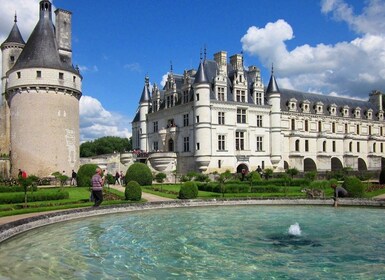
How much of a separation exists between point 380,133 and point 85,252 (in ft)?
202

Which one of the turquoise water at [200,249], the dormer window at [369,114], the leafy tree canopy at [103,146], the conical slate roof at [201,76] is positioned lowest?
the turquoise water at [200,249]

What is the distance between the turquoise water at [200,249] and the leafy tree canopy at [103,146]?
3024 inches

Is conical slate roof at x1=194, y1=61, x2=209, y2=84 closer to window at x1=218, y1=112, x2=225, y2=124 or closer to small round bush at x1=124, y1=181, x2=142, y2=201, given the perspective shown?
window at x1=218, y1=112, x2=225, y2=124

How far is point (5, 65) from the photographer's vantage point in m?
41.4

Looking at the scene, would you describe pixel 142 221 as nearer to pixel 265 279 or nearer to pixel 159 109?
pixel 265 279

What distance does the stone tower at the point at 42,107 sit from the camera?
33.5 metres

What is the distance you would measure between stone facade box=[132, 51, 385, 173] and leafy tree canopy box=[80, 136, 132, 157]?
36091 millimetres

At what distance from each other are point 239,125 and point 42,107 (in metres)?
21.5

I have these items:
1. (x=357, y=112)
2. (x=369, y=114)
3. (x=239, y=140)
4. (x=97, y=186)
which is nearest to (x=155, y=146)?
(x=239, y=140)

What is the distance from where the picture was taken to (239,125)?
45188 millimetres

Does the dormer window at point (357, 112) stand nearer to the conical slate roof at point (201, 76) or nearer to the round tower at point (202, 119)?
the round tower at point (202, 119)

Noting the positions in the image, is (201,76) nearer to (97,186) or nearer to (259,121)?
(259,121)

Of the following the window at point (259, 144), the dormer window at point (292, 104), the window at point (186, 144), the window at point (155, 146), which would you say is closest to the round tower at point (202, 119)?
the window at point (186, 144)

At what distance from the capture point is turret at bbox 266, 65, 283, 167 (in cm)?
4738
